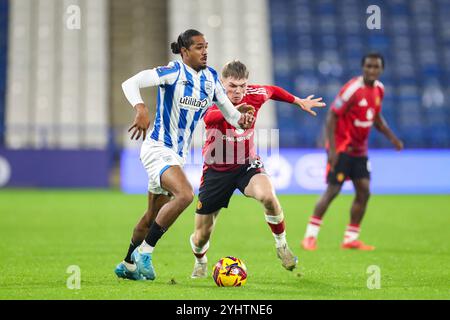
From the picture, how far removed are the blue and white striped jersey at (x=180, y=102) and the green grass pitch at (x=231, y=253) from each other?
111cm

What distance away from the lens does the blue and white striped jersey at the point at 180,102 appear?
6.57 m

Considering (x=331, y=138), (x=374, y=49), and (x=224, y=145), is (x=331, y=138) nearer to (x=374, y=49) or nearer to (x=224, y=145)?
(x=224, y=145)

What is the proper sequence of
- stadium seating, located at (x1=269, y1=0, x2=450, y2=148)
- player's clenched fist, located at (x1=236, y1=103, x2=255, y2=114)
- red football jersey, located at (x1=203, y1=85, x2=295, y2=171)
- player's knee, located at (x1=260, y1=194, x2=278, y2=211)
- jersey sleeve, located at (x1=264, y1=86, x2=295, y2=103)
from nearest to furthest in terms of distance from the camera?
1. player's knee, located at (x1=260, y1=194, x2=278, y2=211)
2. player's clenched fist, located at (x1=236, y1=103, x2=255, y2=114)
3. red football jersey, located at (x1=203, y1=85, x2=295, y2=171)
4. jersey sleeve, located at (x1=264, y1=86, x2=295, y2=103)
5. stadium seating, located at (x1=269, y1=0, x2=450, y2=148)

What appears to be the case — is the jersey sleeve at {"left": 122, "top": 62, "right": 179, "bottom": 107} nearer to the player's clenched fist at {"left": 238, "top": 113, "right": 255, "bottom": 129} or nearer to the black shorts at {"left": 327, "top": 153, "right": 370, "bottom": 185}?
the player's clenched fist at {"left": 238, "top": 113, "right": 255, "bottom": 129}

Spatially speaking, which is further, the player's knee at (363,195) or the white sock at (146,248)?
the player's knee at (363,195)

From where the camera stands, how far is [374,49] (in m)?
24.4

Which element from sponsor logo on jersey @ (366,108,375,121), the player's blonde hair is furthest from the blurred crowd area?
the player's blonde hair

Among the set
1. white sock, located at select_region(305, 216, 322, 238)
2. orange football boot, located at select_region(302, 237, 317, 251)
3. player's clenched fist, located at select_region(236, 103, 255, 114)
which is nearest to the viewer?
player's clenched fist, located at select_region(236, 103, 255, 114)

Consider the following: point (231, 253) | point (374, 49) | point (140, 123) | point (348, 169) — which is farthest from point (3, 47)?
point (140, 123)

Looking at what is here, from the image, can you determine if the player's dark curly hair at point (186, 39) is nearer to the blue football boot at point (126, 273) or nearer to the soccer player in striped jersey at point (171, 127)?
the soccer player in striped jersey at point (171, 127)

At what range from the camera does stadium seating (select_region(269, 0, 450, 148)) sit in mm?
23078

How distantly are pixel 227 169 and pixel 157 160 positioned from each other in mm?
785

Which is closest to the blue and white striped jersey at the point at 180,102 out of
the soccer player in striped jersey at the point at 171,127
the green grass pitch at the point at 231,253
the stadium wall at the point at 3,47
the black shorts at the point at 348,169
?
the soccer player in striped jersey at the point at 171,127

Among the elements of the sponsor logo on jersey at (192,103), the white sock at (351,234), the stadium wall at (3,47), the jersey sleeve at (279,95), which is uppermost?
the stadium wall at (3,47)
